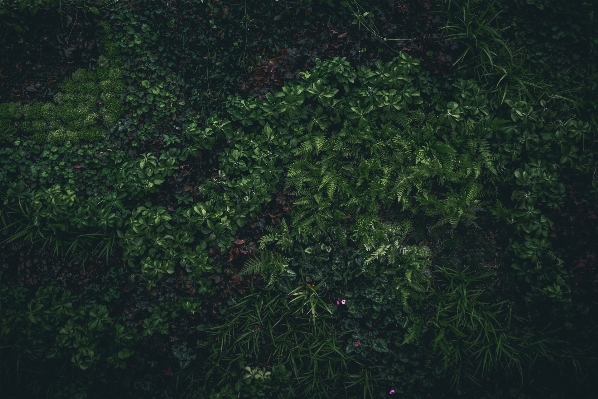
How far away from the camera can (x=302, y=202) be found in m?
4.14

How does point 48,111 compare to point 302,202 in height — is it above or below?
above

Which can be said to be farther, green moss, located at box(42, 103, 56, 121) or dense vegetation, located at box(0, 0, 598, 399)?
green moss, located at box(42, 103, 56, 121)

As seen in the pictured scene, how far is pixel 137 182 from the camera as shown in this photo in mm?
4113

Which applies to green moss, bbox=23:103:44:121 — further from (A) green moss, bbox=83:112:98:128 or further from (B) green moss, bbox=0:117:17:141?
(A) green moss, bbox=83:112:98:128

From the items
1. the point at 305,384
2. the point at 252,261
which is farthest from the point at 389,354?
the point at 252,261

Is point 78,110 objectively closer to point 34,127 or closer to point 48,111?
point 48,111

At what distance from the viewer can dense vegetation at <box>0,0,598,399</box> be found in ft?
13.2

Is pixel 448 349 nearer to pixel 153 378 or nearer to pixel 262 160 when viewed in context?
pixel 262 160

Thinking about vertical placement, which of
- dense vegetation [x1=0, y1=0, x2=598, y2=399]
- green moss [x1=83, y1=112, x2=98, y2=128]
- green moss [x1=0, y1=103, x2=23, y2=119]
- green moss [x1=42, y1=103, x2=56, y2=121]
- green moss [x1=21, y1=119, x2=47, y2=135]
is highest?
green moss [x1=0, y1=103, x2=23, y2=119]

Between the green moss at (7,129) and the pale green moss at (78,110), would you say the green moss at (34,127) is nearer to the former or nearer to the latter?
the pale green moss at (78,110)

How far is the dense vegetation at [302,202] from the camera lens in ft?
13.2

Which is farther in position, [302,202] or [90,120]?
[90,120]

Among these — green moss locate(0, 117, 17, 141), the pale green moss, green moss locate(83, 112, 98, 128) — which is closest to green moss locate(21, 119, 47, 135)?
the pale green moss

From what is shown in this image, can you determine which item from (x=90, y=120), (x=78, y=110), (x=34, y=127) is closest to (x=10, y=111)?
(x=34, y=127)
